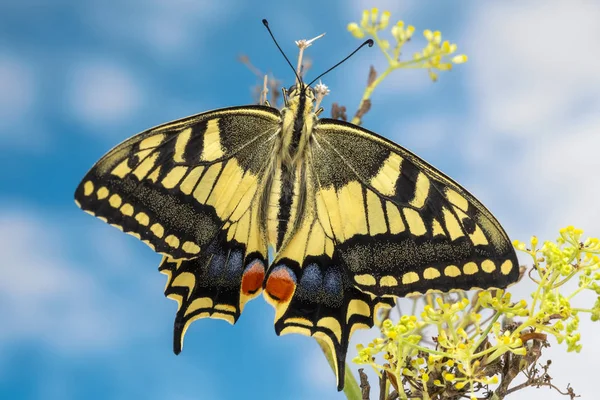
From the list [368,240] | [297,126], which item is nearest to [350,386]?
[368,240]

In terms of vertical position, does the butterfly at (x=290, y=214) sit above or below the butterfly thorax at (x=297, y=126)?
below

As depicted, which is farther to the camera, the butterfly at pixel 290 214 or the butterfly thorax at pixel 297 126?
the butterfly thorax at pixel 297 126

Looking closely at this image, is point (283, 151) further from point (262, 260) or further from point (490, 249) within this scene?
point (490, 249)

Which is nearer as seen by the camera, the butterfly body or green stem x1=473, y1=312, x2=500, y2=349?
Result: green stem x1=473, y1=312, x2=500, y2=349

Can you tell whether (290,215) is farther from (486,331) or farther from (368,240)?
(486,331)

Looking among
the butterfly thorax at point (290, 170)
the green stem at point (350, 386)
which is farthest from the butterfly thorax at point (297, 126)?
the green stem at point (350, 386)

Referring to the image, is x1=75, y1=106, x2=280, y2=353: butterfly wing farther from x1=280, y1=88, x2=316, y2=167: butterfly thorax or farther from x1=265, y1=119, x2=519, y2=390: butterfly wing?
x1=265, y1=119, x2=519, y2=390: butterfly wing

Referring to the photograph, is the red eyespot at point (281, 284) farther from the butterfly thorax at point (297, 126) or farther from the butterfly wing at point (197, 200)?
the butterfly thorax at point (297, 126)

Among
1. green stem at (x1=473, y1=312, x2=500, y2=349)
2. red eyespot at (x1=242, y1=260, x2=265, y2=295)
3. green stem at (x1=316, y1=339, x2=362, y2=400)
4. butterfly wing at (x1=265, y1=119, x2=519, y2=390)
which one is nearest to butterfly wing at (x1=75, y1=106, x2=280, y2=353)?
red eyespot at (x1=242, y1=260, x2=265, y2=295)
